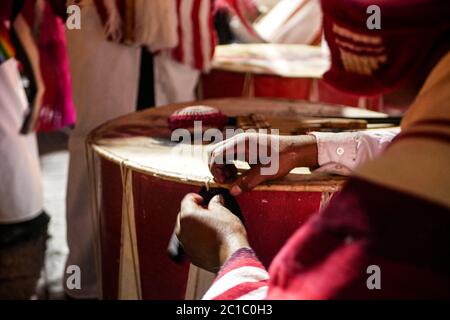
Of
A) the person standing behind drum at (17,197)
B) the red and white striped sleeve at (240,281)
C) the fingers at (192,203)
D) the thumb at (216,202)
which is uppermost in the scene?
the red and white striped sleeve at (240,281)

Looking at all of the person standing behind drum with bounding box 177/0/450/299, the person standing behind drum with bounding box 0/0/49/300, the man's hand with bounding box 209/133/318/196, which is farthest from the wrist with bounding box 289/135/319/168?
the person standing behind drum with bounding box 0/0/49/300

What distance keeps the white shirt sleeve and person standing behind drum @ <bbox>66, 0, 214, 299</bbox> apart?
888 millimetres

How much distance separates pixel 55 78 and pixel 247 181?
1128mm

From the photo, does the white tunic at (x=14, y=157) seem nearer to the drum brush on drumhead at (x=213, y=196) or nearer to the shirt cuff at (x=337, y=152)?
the drum brush on drumhead at (x=213, y=196)

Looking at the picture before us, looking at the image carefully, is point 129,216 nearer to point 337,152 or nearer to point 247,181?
point 247,181

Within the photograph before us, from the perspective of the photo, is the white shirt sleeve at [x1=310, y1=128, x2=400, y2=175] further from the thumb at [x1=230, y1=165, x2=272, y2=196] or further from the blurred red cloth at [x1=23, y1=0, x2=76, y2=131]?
the blurred red cloth at [x1=23, y1=0, x2=76, y2=131]

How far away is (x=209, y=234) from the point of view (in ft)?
3.26

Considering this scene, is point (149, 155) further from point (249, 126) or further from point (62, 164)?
point (62, 164)

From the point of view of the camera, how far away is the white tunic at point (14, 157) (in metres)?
2.23

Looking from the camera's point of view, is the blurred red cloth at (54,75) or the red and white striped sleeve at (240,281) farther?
the blurred red cloth at (54,75)

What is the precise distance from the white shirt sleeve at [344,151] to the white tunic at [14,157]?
1.34 m

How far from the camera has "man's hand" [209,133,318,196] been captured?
115 cm

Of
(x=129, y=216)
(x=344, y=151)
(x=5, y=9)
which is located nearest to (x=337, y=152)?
(x=344, y=151)

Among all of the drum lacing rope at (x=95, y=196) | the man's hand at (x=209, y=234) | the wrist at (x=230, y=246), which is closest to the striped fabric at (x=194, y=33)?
the drum lacing rope at (x=95, y=196)
